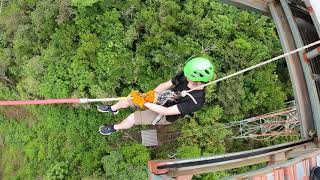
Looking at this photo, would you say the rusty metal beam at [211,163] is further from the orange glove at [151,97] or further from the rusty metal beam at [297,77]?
the orange glove at [151,97]

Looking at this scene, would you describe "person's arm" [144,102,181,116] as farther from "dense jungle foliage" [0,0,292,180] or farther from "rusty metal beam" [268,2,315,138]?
"dense jungle foliage" [0,0,292,180]

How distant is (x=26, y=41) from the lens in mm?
13086

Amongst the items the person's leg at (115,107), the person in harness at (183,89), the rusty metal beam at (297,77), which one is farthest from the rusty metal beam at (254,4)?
the person's leg at (115,107)

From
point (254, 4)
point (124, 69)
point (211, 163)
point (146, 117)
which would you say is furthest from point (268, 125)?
point (211, 163)

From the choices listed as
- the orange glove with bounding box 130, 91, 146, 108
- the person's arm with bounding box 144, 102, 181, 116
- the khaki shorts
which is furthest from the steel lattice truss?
the orange glove with bounding box 130, 91, 146, 108

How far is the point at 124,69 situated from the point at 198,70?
21.1 ft

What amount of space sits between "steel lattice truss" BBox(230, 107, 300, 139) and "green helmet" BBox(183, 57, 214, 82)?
564 cm

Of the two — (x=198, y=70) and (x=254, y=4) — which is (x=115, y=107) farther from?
(x=254, y=4)

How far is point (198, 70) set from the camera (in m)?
5.85

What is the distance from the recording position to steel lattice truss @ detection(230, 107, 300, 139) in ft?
36.2

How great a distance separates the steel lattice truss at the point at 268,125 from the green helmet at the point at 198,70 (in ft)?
18.5

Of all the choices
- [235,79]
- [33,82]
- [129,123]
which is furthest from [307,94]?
[33,82]

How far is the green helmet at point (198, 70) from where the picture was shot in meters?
5.86

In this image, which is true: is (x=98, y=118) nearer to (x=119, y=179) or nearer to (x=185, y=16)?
(x=119, y=179)
